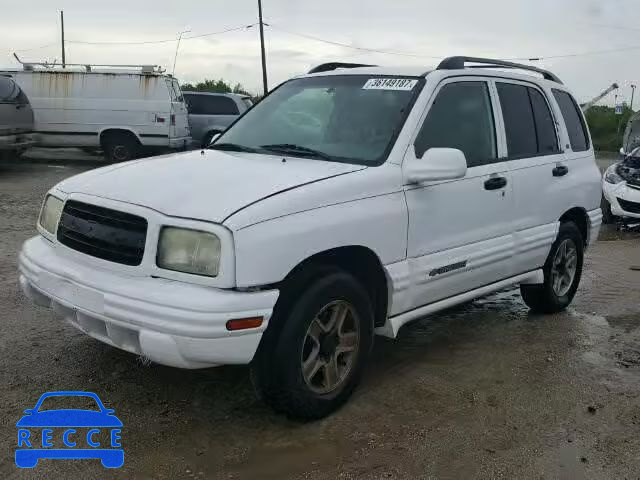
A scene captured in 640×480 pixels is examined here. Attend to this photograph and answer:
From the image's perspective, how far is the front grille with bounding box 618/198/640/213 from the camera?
32.2ft

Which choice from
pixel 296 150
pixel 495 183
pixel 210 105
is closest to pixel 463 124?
pixel 495 183

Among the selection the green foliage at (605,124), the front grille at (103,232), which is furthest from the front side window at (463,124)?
the green foliage at (605,124)

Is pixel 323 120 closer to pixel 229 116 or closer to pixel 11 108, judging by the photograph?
pixel 11 108

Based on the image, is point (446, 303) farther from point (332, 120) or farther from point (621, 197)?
point (621, 197)

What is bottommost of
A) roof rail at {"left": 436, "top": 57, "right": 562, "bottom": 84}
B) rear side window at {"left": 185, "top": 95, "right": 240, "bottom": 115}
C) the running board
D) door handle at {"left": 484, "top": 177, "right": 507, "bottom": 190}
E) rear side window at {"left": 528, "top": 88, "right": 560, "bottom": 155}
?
the running board

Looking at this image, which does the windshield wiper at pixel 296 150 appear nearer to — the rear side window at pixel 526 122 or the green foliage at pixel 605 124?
the rear side window at pixel 526 122

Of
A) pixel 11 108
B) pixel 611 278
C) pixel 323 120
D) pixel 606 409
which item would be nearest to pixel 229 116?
pixel 11 108

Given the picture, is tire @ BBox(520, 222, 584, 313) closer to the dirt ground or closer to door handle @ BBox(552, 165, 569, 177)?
the dirt ground

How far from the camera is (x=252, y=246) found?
305 centimetres

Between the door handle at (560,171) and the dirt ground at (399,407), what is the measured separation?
3.86ft

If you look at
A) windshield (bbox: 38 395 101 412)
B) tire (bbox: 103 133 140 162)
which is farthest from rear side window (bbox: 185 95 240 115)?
windshield (bbox: 38 395 101 412)

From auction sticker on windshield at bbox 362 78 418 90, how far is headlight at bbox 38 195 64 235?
6.43 ft

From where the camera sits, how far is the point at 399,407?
12.4 ft

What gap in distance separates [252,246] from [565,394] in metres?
2.19
